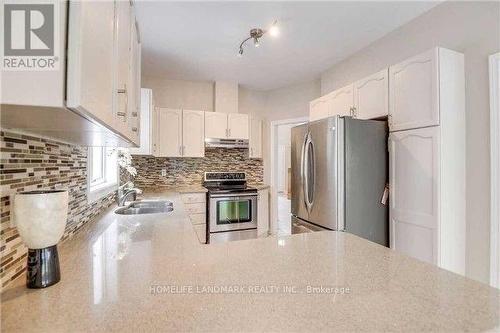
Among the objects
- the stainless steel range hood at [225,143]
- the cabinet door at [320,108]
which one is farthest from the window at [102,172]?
the cabinet door at [320,108]

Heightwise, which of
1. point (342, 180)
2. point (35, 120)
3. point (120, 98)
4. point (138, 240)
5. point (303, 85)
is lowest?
Result: point (138, 240)

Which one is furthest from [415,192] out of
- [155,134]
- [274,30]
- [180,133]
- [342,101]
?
[155,134]

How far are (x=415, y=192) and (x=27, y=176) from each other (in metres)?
2.34

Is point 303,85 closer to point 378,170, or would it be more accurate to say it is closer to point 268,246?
point 378,170

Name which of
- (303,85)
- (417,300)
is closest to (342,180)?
(417,300)

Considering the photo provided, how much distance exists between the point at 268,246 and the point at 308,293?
1.34ft

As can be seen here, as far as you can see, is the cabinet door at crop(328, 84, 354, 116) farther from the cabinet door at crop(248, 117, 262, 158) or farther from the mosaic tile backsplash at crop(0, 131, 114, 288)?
the mosaic tile backsplash at crop(0, 131, 114, 288)

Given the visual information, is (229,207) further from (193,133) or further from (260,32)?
(260,32)

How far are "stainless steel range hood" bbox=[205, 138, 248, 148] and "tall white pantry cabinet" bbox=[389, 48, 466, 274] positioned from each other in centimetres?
234

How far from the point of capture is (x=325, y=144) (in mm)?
2238

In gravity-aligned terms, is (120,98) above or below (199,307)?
above

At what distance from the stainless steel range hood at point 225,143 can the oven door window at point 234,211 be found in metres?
0.89

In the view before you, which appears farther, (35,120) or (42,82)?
(35,120)

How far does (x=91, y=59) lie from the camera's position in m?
0.59
